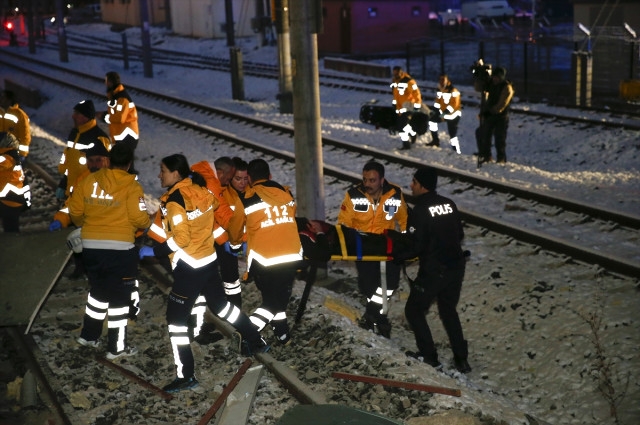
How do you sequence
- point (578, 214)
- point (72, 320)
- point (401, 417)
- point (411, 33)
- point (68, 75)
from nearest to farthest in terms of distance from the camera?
1. point (401, 417)
2. point (72, 320)
3. point (578, 214)
4. point (68, 75)
5. point (411, 33)

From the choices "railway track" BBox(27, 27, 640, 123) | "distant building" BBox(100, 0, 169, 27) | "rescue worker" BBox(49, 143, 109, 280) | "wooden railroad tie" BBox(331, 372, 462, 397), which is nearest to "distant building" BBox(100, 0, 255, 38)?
"distant building" BBox(100, 0, 169, 27)

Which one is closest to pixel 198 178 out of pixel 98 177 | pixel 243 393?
pixel 98 177

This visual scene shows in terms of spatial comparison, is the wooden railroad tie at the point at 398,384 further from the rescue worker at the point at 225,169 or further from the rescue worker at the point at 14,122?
the rescue worker at the point at 14,122

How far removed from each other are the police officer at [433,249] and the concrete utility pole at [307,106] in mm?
2217

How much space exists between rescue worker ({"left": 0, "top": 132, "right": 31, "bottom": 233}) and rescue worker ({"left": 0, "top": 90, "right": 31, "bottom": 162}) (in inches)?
19.9

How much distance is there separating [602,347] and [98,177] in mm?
4959

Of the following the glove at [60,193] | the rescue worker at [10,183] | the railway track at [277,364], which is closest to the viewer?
the railway track at [277,364]

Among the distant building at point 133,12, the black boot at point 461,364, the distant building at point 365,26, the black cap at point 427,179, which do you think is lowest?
the black boot at point 461,364

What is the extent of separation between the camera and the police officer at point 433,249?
750cm

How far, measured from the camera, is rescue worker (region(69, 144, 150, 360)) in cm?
729

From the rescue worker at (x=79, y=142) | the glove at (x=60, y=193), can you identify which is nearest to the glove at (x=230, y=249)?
the rescue worker at (x=79, y=142)

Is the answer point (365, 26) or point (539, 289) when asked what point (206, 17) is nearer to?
point (365, 26)

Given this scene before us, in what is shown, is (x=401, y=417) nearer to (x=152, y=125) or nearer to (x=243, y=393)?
(x=243, y=393)

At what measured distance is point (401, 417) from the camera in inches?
255
